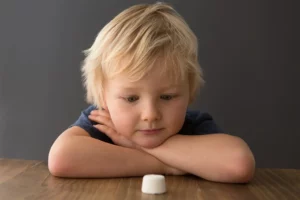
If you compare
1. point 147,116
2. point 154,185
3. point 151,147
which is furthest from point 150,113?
point 154,185

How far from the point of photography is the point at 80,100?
1770 millimetres

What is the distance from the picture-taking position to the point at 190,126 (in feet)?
4.43

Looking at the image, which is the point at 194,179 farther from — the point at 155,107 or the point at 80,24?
the point at 80,24

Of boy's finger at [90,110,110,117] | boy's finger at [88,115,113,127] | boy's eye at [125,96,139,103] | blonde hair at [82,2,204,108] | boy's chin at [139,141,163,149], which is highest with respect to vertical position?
blonde hair at [82,2,204,108]

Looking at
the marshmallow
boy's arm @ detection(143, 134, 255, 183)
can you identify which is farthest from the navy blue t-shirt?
the marshmallow

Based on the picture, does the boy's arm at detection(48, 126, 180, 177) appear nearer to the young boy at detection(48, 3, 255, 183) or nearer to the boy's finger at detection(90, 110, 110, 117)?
the young boy at detection(48, 3, 255, 183)

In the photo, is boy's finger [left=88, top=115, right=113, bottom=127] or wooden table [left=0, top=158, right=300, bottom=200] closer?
wooden table [left=0, top=158, right=300, bottom=200]

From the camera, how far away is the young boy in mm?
1096

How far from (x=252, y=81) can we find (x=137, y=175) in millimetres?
798

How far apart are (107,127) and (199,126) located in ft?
0.86

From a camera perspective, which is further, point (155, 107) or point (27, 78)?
point (27, 78)

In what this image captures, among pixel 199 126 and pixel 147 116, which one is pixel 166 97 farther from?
pixel 199 126

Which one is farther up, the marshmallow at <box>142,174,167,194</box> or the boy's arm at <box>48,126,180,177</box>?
the marshmallow at <box>142,174,167,194</box>

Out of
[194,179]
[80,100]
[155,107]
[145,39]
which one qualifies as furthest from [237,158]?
[80,100]
